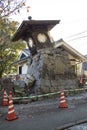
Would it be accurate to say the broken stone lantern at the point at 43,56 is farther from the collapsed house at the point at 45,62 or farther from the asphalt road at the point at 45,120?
the asphalt road at the point at 45,120

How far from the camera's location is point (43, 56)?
1647 cm

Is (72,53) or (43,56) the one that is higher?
(72,53)

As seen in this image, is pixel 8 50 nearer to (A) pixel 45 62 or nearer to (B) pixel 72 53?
(B) pixel 72 53

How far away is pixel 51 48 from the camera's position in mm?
17312

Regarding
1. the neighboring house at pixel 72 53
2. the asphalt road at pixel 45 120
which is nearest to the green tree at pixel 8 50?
the neighboring house at pixel 72 53

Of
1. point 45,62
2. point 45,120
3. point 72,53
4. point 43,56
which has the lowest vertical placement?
point 45,120

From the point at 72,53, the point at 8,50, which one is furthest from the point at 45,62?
the point at 8,50

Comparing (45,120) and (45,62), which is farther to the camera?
(45,62)

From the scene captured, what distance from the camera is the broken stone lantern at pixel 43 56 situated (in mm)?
15992

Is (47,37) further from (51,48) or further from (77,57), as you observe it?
(77,57)

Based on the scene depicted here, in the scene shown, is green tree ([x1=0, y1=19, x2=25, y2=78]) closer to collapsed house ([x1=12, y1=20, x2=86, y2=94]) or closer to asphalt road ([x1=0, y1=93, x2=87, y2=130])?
collapsed house ([x1=12, y1=20, x2=86, y2=94])

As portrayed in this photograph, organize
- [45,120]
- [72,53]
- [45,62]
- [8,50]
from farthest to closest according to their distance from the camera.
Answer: [8,50] < [72,53] < [45,62] < [45,120]

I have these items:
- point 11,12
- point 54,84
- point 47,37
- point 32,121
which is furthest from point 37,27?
point 32,121

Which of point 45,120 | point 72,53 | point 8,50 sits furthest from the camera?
point 8,50
